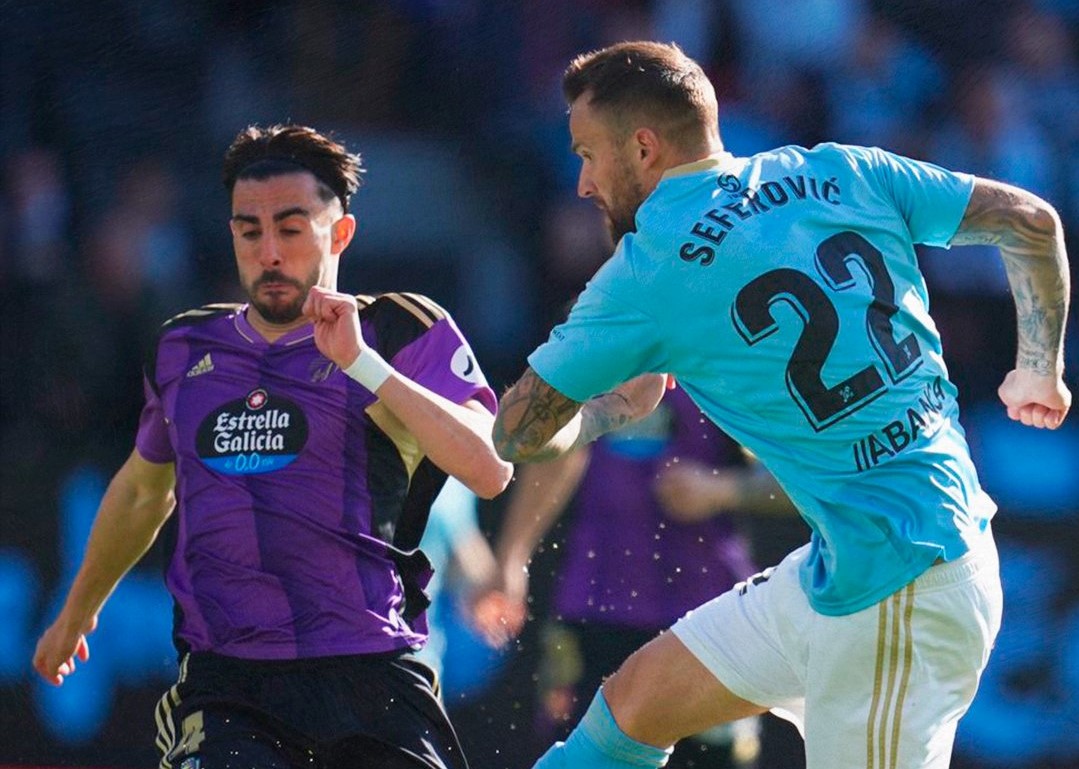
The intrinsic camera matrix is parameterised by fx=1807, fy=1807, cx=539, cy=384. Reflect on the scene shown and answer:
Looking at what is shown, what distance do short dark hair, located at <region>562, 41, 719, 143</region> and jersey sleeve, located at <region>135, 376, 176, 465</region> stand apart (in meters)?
1.32

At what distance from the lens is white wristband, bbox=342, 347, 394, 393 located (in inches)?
146

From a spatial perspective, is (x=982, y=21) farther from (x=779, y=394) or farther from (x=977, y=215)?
(x=779, y=394)

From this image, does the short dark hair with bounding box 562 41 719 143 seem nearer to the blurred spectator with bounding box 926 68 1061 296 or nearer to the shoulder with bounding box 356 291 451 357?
the shoulder with bounding box 356 291 451 357

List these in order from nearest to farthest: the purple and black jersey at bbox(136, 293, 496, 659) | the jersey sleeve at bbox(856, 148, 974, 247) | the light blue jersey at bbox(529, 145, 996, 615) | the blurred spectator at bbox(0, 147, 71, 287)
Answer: the light blue jersey at bbox(529, 145, 996, 615) → the jersey sleeve at bbox(856, 148, 974, 247) → the purple and black jersey at bbox(136, 293, 496, 659) → the blurred spectator at bbox(0, 147, 71, 287)

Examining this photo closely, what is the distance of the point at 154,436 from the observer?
420cm

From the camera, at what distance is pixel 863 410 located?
3.28m

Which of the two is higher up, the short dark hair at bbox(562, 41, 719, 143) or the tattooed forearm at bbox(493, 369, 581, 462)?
the short dark hair at bbox(562, 41, 719, 143)

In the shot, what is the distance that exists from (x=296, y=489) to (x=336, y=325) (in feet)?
1.42

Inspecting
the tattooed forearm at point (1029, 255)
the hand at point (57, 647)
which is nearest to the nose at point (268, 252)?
the hand at point (57, 647)

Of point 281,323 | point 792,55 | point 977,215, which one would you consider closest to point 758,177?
point 977,215

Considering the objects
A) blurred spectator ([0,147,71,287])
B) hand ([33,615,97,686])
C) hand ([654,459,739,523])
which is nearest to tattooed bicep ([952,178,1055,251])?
hand ([654,459,739,523])

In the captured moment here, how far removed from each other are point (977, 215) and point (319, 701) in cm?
166

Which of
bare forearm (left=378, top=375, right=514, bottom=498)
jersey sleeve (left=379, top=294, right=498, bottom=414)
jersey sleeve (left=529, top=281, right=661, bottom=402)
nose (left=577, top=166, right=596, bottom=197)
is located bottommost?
bare forearm (left=378, top=375, right=514, bottom=498)

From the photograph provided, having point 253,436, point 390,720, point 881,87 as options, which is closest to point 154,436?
point 253,436
